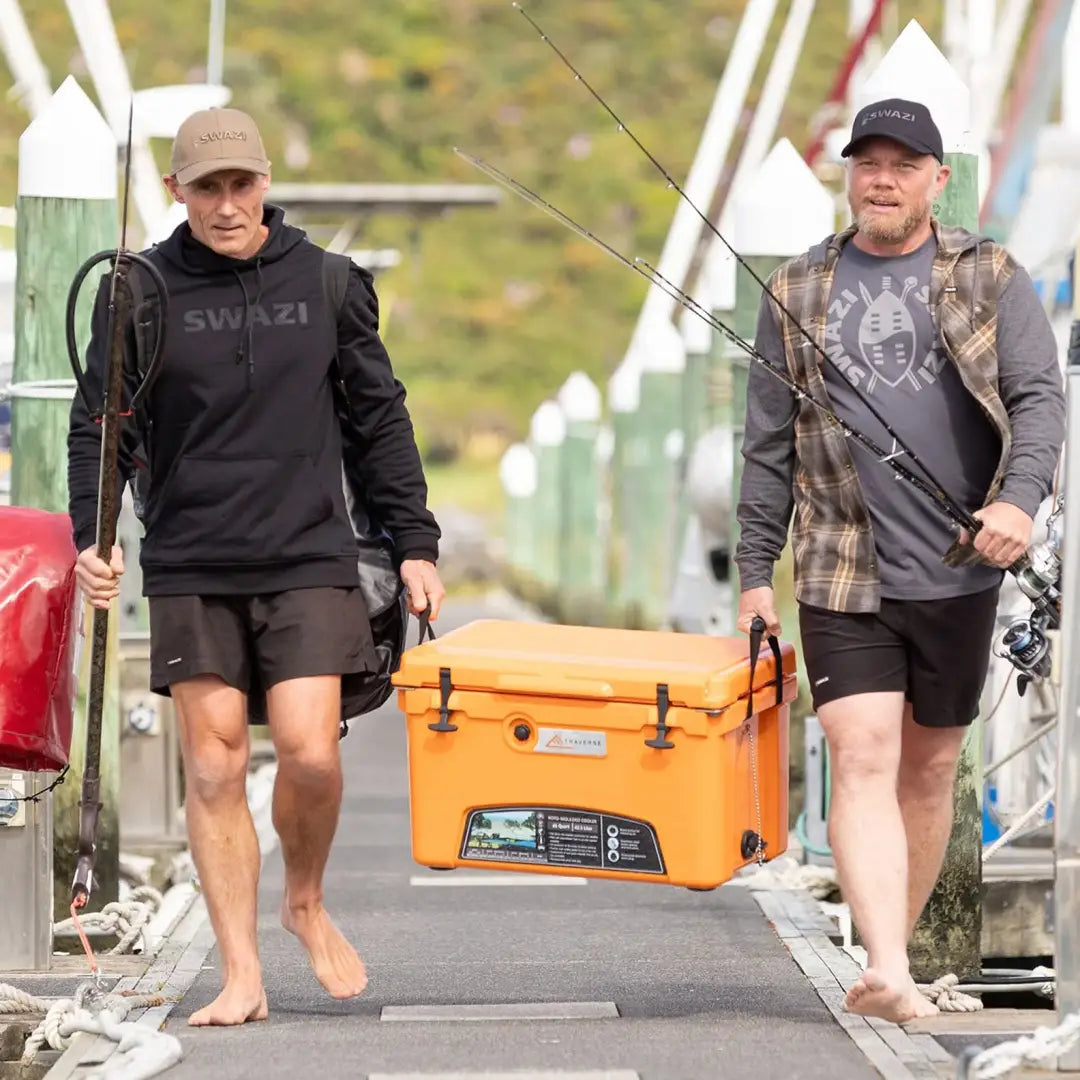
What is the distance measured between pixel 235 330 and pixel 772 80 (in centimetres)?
2423

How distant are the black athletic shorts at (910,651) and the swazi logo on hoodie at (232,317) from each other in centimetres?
136

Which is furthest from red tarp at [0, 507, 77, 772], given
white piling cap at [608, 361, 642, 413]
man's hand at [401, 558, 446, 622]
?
white piling cap at [608, 361, 642, 413]

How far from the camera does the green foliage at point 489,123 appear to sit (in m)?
89.7

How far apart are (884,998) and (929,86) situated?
2591 mm

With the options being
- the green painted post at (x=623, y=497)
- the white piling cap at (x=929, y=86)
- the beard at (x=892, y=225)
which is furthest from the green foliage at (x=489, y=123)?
the beard at (x=892, y=225)

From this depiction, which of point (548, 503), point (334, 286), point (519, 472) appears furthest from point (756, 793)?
point (519, 472)

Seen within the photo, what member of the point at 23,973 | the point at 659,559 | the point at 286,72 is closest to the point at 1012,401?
the point at 23,973

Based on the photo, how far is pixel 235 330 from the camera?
20.9ft

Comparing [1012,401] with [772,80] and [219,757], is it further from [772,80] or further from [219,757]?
[772,80]

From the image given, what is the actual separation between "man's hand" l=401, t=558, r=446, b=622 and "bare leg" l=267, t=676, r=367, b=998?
0.26 m

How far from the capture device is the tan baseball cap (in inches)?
247

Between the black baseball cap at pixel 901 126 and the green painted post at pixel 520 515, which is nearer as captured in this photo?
the black baseball cap at pixel 901 126

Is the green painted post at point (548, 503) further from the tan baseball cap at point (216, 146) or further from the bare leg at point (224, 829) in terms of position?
the tan baseball cap at point (216, 146)

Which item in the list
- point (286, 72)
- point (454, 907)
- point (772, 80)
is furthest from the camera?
point (286, 72)
